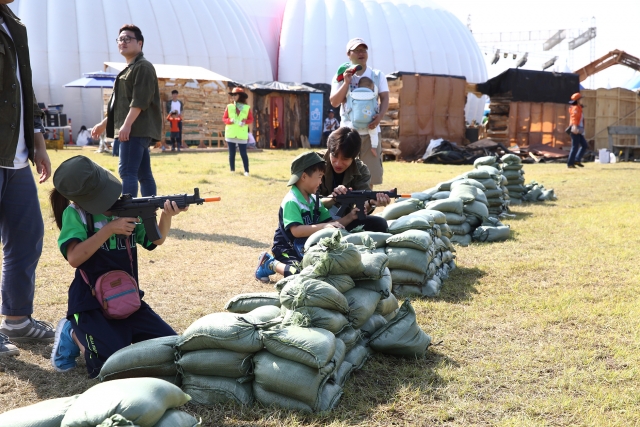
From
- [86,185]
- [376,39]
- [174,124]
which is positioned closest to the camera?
[86,185]

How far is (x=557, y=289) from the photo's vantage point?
16.0ft

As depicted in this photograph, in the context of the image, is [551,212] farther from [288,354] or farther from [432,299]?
[288,354]

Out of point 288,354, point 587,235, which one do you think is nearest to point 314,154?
point 288,354

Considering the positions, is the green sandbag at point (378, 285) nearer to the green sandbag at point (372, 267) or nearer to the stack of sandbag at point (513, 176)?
the green sandbag at point (372, 267)

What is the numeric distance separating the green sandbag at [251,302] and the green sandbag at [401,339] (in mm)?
588

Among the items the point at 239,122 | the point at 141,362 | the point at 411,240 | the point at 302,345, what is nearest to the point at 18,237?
the point at 141,362

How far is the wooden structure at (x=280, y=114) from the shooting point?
93.6ft

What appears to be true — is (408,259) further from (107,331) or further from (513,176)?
(513,176)

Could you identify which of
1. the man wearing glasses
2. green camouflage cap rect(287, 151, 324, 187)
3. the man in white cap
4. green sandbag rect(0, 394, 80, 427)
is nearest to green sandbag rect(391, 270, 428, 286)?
green camouflage cap rect(287, 151, 324, 187)

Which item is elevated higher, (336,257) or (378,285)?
(336,257)

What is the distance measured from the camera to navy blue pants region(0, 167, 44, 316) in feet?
11.8

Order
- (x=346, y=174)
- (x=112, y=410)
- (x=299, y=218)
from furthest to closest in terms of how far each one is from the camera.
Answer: (x=346, y=174) → (x=299, y=218) → (x=112, y=410)

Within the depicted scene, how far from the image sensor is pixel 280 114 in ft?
95.5

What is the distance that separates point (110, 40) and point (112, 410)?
1276 inches
